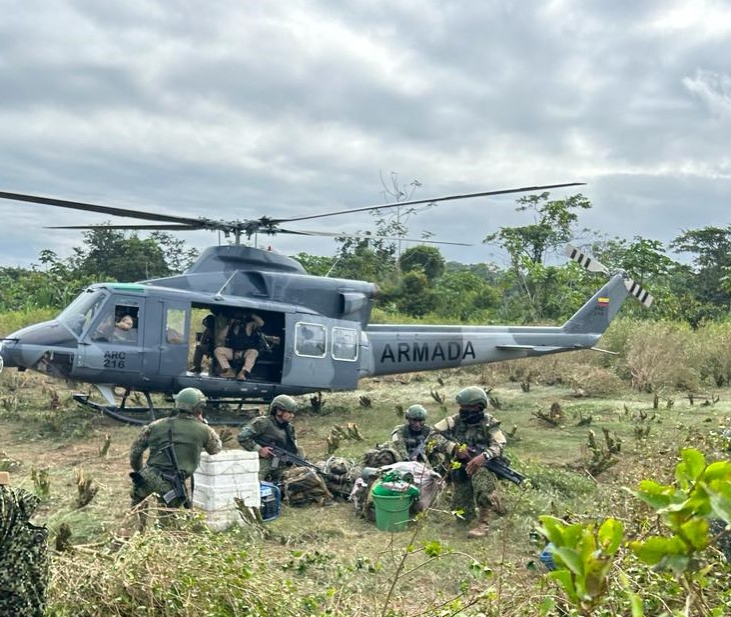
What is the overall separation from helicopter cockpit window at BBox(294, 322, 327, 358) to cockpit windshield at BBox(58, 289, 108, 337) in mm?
2470

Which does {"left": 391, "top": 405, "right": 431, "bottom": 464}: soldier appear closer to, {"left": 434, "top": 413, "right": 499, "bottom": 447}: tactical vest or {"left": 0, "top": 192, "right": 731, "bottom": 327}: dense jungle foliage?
{"left": 434, "top": 413, "right": 499, "bottom": 447}: tactical vest

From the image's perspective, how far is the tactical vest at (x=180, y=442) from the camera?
17.8 ft

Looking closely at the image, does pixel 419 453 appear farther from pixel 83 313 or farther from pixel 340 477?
pixel 83 313

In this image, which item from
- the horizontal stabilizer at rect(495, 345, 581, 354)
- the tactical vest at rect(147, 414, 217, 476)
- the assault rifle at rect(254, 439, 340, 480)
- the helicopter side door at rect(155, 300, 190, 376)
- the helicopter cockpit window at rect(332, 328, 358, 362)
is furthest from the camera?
the horizontal stabilizer at rect(495, 345, 581, 354)

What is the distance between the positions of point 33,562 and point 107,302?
21.3 ft

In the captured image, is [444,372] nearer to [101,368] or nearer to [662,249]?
[101,368]

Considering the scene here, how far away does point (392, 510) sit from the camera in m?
5.31

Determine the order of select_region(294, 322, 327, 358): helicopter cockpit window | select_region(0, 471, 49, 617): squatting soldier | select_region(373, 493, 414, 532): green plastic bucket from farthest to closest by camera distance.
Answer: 1. select_region(294, 322, 327, 358): helicopter cockpit window
2. select_region(373, 493, 414, 532): green plastic bucket
3. select_region(0, 471, 49, 617): squatting soldier

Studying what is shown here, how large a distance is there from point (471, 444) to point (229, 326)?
4.67 m

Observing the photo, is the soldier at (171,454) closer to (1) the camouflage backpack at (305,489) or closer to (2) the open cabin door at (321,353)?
(1) the camouflage backpack at (305,489)

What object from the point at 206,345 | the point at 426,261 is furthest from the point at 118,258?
the point at 206,345

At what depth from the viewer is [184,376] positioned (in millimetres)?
9180

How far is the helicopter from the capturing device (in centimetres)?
875

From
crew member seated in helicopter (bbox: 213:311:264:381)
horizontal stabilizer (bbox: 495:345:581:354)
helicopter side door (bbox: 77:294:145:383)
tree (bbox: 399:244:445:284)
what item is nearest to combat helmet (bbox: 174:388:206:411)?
helicopter side door (bbox: 77:294:145:383)
